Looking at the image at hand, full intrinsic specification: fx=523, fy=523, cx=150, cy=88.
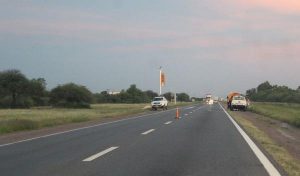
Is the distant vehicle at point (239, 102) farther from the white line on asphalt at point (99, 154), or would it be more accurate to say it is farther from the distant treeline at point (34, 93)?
the white line on asphalt at point (99, 154)

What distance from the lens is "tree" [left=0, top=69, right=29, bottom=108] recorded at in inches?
4377

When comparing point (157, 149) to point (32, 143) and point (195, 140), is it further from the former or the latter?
point (32, 143)

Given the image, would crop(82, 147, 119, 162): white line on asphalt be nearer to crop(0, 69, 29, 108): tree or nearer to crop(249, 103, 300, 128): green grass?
crop(249, 103, 300, 128): green grass

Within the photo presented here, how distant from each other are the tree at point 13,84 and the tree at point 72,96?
294 inches

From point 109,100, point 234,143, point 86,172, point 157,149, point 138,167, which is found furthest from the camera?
point 109,100

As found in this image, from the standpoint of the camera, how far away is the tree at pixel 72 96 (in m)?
109

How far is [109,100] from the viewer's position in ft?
601

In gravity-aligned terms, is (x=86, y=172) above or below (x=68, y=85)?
below

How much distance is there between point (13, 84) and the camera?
4409 inches

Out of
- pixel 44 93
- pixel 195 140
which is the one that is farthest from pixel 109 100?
pixel 195 140

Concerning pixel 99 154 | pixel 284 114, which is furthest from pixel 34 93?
pixel 99 154

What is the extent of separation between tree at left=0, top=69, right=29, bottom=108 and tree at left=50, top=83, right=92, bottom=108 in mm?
7474

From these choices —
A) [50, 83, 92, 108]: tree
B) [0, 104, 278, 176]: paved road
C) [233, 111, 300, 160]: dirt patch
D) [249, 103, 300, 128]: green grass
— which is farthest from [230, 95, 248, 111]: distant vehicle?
[0, 104, 278, 176]: paved road

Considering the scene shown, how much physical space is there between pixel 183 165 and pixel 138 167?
1.07m
